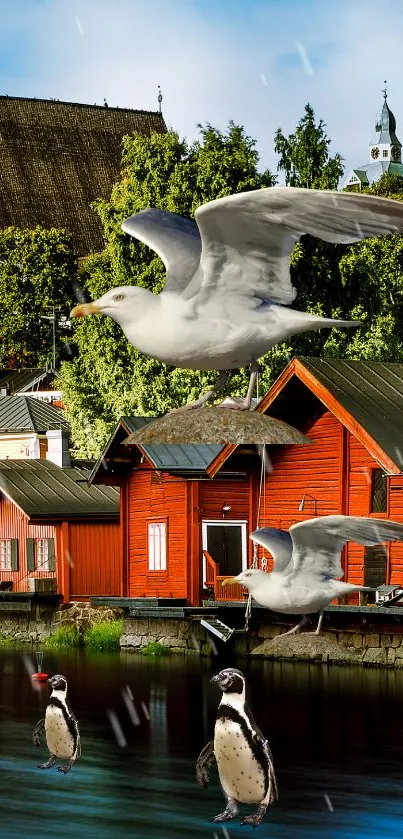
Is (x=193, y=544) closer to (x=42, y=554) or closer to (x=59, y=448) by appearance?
(x=42, y=554)

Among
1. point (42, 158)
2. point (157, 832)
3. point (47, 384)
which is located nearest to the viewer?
point (157, 832)

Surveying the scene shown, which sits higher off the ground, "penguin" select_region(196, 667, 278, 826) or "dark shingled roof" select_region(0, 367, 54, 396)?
"dark shingled roof" select_region(0, 367, 54, 396)

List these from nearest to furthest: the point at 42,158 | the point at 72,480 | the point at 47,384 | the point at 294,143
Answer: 1. the point at 72,480
2. the point at 294,143
3. the point at 47,384
4. the point at 42,158

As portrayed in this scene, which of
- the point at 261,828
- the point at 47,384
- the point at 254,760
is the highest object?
the point at 47,384

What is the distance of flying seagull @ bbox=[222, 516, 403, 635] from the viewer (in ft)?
21.9

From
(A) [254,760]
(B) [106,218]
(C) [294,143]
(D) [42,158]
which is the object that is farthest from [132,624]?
(D) [42,158]

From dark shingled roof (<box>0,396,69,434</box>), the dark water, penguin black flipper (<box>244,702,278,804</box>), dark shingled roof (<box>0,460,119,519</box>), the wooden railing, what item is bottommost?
the dark water

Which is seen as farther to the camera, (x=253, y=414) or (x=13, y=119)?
(x=13, y=119)

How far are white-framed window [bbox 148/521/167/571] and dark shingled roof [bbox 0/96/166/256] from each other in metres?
76.2

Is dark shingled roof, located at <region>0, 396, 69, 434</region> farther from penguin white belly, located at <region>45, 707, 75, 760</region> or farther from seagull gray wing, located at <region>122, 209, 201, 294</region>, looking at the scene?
seagull gray wing, located at <region>122, 209, 201, 294</region>

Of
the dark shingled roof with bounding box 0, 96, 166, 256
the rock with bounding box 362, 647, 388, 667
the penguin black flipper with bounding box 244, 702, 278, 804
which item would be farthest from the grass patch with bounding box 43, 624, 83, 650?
the dark shingled roof with bounding box 0, 96, 166, 256

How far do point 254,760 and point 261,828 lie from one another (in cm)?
1324

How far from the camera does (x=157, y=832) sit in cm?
2794

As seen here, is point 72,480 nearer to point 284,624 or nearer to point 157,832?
point 284,624
